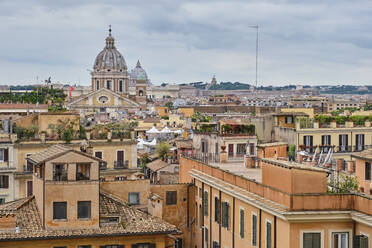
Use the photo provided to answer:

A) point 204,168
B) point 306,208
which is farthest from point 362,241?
point 204,168

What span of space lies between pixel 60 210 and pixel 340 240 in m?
8.47

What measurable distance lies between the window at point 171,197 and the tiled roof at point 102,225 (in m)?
3.59

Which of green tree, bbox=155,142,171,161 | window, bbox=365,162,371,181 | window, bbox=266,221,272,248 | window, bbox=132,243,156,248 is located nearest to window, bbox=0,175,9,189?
green tree, bbox=155,142,171,161

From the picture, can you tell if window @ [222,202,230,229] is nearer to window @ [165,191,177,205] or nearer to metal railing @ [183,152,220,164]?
window @ [165,191,177,205]

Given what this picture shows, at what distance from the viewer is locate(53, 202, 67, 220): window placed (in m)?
24.3

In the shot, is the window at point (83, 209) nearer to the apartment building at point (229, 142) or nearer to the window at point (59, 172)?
the window at point (59, 172)

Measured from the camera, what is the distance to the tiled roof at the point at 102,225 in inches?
935

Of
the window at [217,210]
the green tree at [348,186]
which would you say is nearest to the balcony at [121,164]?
the window at [217,210]

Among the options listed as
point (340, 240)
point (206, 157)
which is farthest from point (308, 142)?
point (340, 240)

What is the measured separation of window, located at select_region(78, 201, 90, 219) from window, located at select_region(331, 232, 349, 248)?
7765 millimetres

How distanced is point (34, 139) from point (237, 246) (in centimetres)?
1914

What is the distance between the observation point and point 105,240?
24312 mm

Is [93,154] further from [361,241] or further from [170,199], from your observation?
[361,241]

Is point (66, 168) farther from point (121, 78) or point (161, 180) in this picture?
point (121, 78)
